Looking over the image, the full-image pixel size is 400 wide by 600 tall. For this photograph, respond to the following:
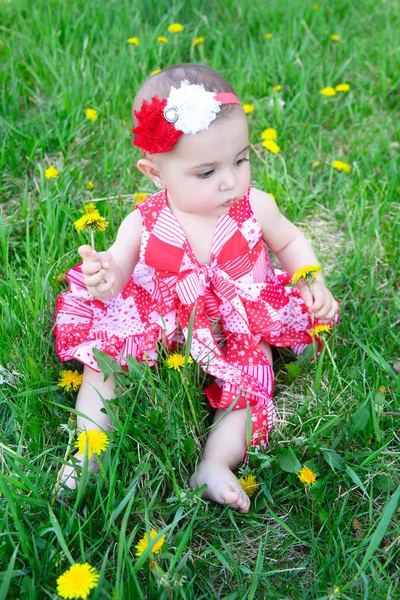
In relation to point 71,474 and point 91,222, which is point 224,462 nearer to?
point 71,474

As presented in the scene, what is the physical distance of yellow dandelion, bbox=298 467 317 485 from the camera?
1.35 meters

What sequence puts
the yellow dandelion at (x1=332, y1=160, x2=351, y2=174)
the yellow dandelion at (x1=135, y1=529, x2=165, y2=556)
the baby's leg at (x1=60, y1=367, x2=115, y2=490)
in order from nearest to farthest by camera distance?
the yellow dandelion at (x1=135, y1=529, x2=165, y2=556) < the baby's leg at (x1=60, y1=367, x2=115, y2=490) < the yellow dandelion at (x1=332, y1=160, x2=351, y2=174)

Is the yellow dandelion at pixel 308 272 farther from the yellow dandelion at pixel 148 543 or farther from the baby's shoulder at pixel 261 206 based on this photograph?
the yellow dandelion at pixel 148 543

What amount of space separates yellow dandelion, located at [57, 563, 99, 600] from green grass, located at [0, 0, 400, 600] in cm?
6

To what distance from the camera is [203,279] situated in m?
1.65

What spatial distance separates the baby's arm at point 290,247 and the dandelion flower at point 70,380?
630 millimetres

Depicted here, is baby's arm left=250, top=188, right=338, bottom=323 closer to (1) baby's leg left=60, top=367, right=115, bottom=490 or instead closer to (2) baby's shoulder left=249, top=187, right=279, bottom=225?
(2) baby's shoulder left=249, top=187, right=279, bottom=225

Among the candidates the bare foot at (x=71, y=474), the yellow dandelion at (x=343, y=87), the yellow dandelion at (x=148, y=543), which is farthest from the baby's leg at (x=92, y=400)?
the yellow dandelion at (x=343, y=87)

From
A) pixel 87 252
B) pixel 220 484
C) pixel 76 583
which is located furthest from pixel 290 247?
pixel 76 583

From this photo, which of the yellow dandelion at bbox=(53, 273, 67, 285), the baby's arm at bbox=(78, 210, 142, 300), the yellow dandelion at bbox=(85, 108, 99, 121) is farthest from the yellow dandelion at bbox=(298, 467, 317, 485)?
the yellow dandelion at bbox=(85, 108, 99, 121)

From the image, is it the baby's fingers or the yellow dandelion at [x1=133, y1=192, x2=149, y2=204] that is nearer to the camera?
the baby's fingers

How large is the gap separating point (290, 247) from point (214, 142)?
1.50ft

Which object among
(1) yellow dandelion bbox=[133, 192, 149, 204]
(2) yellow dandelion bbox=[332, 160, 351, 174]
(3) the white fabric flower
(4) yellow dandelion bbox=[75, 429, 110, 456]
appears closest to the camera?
(4) yellow dandelion bbox=[75, 429, 110, 456]

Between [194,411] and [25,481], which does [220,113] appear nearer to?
[194,411]
